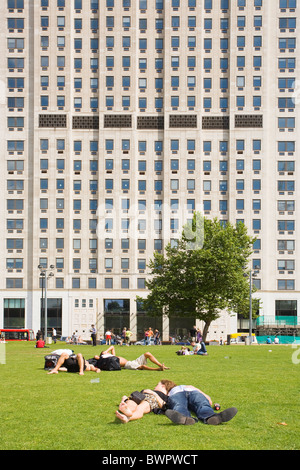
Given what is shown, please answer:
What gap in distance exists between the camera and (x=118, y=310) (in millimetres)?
74250

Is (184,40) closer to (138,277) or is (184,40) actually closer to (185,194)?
(185,194)

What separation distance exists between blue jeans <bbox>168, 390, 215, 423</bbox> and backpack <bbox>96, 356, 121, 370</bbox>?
8.89 meters

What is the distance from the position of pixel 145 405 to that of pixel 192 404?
0.84 m

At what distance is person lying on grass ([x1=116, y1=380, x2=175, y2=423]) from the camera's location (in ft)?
29.2

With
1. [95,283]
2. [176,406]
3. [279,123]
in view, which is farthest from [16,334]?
[176,406]

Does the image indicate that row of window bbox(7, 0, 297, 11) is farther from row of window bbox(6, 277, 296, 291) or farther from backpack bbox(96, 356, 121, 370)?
backpack bbox(96, 356, 121, 370)

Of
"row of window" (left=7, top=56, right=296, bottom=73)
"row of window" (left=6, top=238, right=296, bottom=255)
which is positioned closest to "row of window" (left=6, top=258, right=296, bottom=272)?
"row of window" (left=6, top=238, right=296, bottom=255)

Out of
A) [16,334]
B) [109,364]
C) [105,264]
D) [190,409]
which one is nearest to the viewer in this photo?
[190,409]

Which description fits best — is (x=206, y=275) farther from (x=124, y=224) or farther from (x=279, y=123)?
(x=279, y=123)

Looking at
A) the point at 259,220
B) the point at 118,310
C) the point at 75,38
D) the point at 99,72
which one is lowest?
the point at 118,310

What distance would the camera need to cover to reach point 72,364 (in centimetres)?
1753

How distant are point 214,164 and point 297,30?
22022 mm
